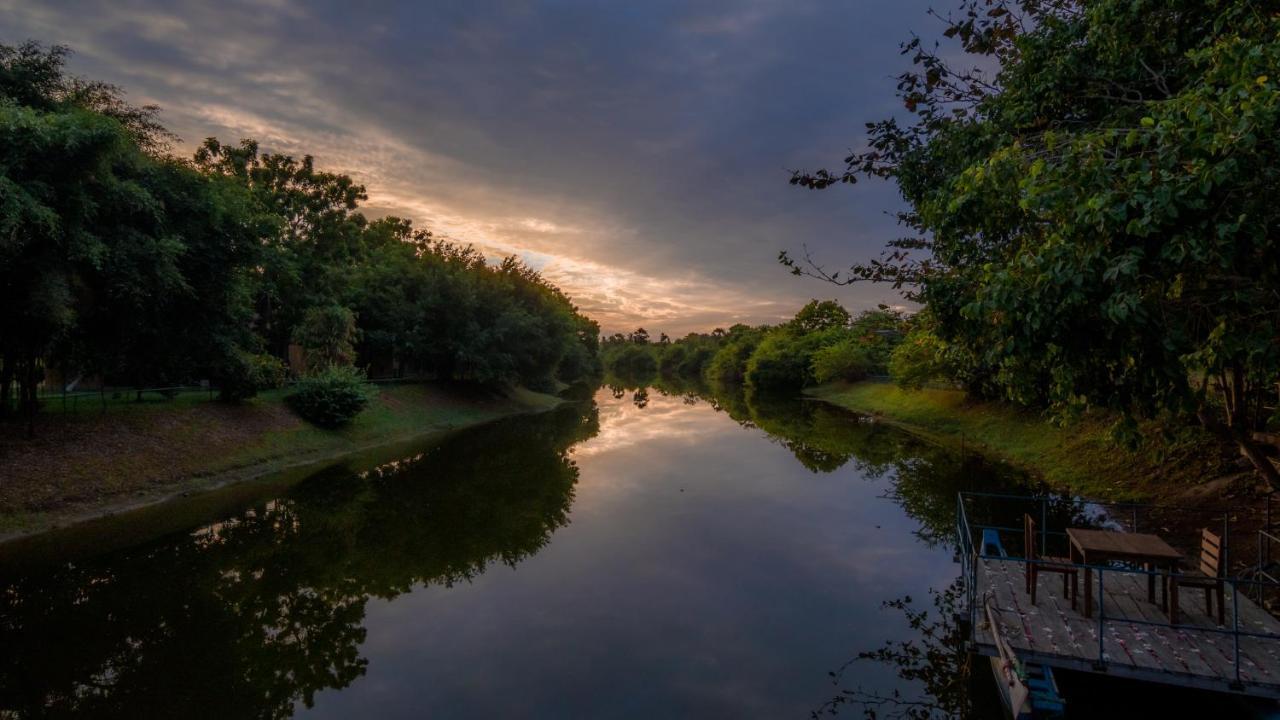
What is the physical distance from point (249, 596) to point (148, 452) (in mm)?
10316

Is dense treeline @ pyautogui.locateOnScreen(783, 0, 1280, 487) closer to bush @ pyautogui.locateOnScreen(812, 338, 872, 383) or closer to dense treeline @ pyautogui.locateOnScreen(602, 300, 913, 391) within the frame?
dense treeline @ pyautogui.locateOnScreen(602, 300, 913, 391)

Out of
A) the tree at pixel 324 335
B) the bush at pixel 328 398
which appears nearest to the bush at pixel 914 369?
the bush at pixel 328 398

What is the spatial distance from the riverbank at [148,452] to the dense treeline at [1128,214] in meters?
17.9

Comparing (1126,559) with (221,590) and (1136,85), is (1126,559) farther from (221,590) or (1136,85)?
(221,590)

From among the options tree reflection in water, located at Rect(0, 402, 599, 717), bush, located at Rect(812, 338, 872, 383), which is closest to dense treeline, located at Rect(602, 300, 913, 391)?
bush, located at Rect(812, 338, 872, 383)

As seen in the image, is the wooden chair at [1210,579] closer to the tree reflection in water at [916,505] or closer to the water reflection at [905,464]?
the tree reflection in water at [916,505]

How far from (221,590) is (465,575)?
385cm

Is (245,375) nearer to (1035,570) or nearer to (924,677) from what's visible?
(924,677)

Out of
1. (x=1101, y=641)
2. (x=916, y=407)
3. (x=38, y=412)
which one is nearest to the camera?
(x=1101, y=641)

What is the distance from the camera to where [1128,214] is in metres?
5.04

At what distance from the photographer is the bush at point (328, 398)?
2364cm

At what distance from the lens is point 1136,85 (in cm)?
805

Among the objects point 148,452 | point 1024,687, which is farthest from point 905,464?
point 148,452

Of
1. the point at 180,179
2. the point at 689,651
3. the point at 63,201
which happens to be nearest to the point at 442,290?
the point at 180,179
